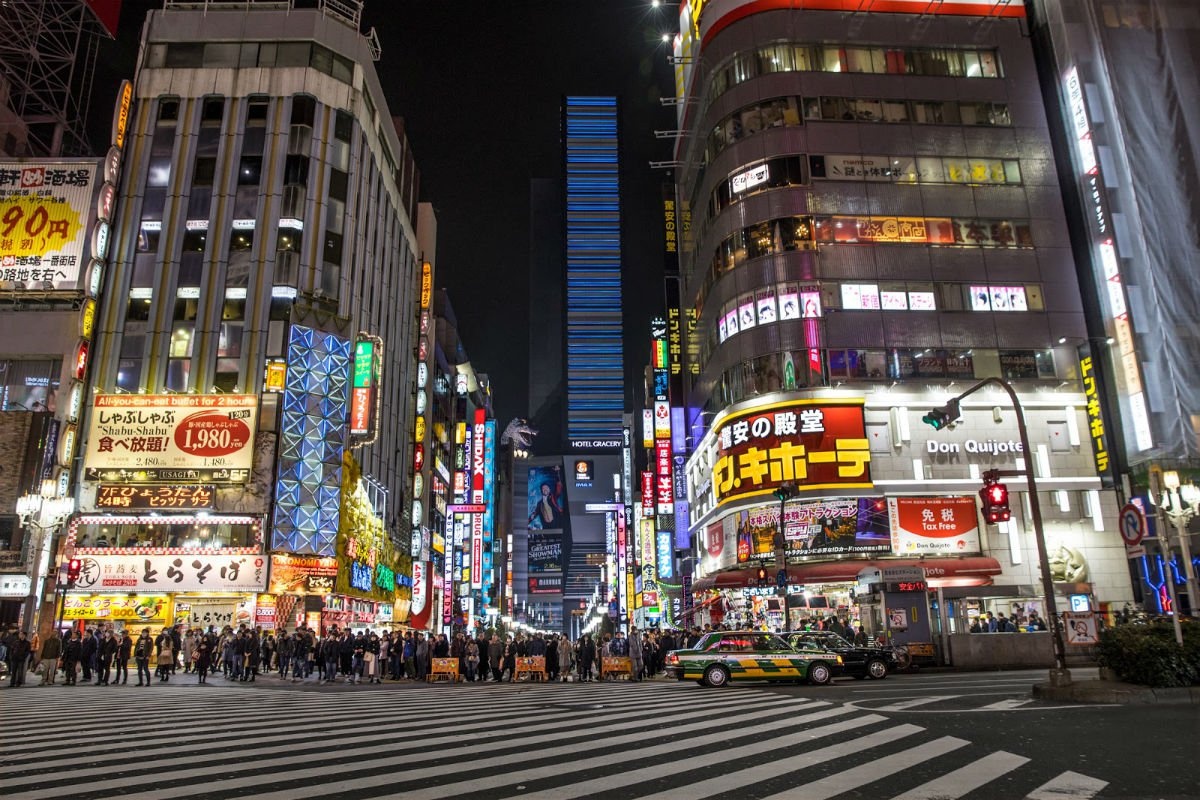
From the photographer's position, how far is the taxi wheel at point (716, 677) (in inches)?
910

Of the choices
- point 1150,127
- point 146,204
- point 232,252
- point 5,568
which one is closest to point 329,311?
point 232,252

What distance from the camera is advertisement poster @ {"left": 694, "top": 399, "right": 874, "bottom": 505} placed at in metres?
37.8

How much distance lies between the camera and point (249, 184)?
4547 cm

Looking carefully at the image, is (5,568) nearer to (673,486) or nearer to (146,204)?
(146,204)

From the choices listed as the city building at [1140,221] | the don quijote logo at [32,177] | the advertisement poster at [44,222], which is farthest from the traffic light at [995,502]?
the don quijote logo at [32,177]

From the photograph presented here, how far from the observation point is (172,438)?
39.6 meters

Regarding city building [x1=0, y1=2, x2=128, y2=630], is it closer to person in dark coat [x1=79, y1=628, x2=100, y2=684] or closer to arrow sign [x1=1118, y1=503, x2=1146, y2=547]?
person in dark coat [x1=79, y1=628, x2=100, y2=684]

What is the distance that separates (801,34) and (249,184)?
1277 inches

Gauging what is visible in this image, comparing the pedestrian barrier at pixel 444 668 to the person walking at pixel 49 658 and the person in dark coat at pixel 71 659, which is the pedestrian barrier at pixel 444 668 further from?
the person walking at pixel 49 658

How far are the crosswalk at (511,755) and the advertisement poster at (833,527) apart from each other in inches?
849

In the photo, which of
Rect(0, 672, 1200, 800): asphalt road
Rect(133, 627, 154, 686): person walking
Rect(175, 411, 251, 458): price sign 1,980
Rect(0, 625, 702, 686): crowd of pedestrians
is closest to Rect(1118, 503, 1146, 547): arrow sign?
Rect(0, 672, 1200, 800): asphalt road

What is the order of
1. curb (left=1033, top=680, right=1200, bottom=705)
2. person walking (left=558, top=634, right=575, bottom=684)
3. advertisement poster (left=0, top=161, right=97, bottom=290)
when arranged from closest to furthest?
curb (left=1033, top=680, right=1200, bottom=705), person walking (left=558, top=634, right=575, bottom=684), advertisement poster (left=0, top=161, right=97, bottom=290)

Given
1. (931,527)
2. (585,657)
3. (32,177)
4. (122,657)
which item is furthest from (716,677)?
(32,177)

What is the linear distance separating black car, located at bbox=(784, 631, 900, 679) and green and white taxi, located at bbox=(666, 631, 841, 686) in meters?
0.55
